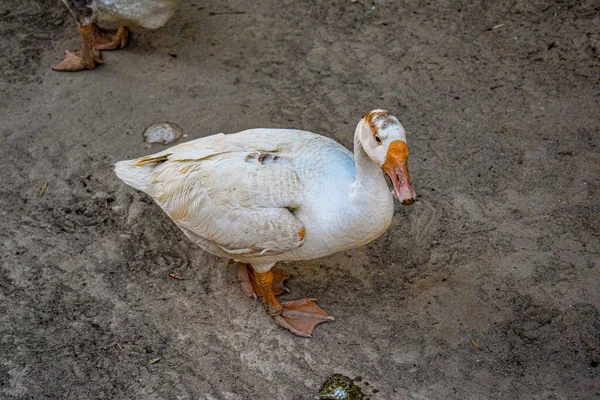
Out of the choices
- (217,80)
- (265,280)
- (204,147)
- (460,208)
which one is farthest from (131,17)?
(460,208)

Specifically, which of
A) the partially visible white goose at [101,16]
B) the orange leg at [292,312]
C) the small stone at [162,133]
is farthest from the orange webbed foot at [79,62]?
the orange leg at [292,312]

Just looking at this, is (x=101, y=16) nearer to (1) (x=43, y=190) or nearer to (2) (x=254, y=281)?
(1) (x=43, y=190)

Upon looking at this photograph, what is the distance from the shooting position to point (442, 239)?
5344 mm

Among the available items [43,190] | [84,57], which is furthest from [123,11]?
[43,190]

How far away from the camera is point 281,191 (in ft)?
14.4

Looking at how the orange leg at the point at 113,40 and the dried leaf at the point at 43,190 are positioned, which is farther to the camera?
the orange leg at the point at 113,40

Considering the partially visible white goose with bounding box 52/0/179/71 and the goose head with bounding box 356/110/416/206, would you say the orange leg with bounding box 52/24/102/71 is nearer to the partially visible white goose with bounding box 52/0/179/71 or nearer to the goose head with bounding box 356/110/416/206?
the partially visible white goose with bounding box 52/0/179/71

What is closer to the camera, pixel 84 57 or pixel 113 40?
pixel 84 57

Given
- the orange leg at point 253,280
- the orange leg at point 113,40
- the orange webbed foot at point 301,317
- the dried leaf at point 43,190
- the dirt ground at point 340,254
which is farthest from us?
the orange leg at point 113,40

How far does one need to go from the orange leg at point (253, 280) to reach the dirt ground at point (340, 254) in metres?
0.07

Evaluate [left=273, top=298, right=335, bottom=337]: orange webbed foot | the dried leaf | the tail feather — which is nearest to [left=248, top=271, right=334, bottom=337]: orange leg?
[left=273, top=298, right=335, bottom=337]: orange webbed foot

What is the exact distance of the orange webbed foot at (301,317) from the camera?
15.7 feet

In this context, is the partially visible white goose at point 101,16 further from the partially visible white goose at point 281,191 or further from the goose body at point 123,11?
the partially visible white goose at point 281,191

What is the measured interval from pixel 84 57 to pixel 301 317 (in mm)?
→ 3457
